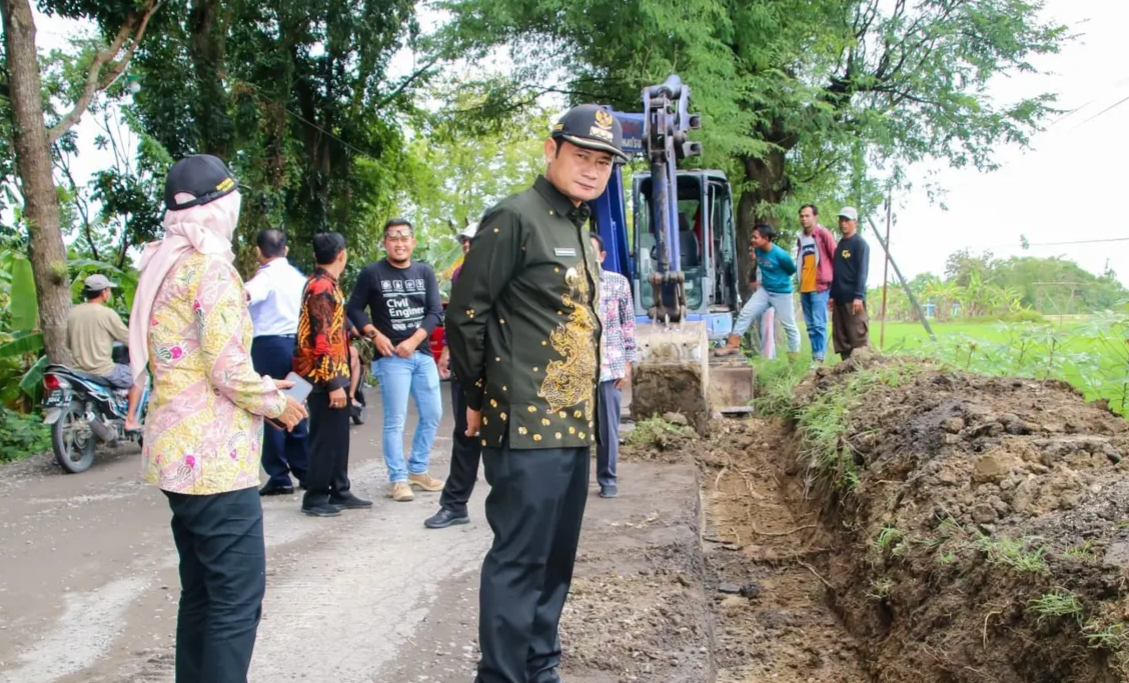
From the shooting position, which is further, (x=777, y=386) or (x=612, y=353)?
(x=777, y=386)

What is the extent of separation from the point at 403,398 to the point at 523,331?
11.6 ft

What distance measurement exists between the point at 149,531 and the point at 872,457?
15.2 ft

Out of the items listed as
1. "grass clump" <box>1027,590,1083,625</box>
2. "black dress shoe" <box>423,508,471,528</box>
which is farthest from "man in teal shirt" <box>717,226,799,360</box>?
"grass clump" <box>1027,590,1083,625</box>

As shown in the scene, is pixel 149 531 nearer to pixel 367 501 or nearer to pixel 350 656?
pixel 367 501

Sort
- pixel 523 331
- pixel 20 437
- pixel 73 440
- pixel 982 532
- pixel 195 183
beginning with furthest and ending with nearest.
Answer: pixel 20 437
pixel 73 440
pixel 982 532
pixel 523 331
pixel 195 183

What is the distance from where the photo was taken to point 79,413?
28.6 ft

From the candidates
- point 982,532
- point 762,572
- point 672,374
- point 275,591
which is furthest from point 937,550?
point 672,374

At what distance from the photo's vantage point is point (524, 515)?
3.17 m

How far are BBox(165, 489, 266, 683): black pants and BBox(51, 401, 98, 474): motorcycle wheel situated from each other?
245 inches

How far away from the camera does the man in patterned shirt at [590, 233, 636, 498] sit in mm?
6211

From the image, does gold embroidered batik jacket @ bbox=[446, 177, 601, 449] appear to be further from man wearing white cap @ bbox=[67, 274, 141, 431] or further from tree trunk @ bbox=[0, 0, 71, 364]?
tree trunk @ bbox=[0, 0, 71, 364]

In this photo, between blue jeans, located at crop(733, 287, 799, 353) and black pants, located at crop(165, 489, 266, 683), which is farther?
blue jeans, located at crop(733, 287, 799, 353)

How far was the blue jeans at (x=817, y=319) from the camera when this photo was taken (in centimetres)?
1078

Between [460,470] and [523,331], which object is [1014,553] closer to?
[523,331]
